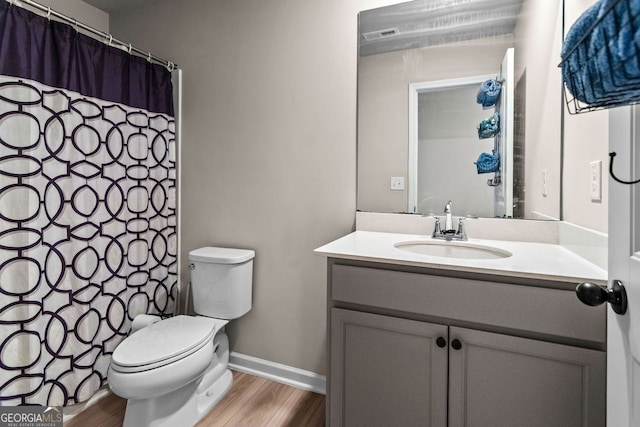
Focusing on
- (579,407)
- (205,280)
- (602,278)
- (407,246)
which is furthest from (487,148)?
(205,280)

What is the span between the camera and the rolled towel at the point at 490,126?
4.99 feet

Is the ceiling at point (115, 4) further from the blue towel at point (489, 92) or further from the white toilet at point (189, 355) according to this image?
the blue towel at point (489, 92)

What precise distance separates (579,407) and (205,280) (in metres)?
1.71

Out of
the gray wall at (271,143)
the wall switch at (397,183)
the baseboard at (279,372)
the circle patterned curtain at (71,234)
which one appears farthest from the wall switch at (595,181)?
the circle patterned curtain at (71,234)

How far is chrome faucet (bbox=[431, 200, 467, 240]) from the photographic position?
150 cm

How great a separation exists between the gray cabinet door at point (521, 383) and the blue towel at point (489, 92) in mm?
1031

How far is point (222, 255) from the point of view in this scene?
6.26 feet

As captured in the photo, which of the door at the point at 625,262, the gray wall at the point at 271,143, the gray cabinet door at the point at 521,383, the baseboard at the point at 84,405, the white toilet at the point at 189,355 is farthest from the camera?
the gray wall at the point at 271,143

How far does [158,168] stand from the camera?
81.3 inches

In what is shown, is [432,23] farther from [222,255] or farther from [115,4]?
[115,4]

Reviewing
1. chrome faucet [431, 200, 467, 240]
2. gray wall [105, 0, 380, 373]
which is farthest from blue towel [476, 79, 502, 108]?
gray wall [105, 0, 380, 373]

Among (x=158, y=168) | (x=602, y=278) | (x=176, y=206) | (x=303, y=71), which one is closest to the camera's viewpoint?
(x=602, y=278)

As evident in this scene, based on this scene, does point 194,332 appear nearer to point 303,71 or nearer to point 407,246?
point 407,246

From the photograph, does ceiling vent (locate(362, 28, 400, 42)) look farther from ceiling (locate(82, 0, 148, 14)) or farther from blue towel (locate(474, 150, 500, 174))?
ceiling (locate(82, 0, 148, 14))
